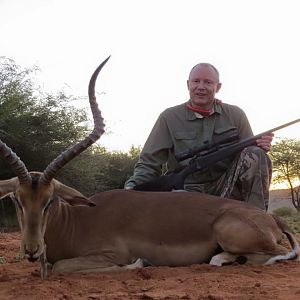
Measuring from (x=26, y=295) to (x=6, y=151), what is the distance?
1.26 metres

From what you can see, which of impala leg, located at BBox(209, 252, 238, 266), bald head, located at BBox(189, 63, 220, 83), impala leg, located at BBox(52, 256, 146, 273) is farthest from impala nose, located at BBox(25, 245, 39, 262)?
bald head, located at BBox(189, 63, 220, 83)

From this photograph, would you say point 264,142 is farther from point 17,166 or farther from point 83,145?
point 17,166

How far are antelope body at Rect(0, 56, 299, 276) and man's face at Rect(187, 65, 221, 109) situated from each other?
6.37 feet

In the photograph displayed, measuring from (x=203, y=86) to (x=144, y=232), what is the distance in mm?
2428

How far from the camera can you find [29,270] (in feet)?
16.7

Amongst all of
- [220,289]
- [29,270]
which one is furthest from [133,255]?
[220,289]

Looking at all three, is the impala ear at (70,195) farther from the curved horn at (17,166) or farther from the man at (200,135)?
the man at (200,135)

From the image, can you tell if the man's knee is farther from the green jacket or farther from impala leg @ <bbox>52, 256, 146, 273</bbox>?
impala leg @ <bbox>52, 256, 146, 273</bbox>

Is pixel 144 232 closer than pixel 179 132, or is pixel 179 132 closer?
pixel 144 232

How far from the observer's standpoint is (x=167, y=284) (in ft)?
12.7

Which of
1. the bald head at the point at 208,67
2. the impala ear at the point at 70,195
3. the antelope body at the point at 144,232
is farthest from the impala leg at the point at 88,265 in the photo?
the bald head at the point at 208,67

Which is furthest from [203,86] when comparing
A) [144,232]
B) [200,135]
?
[144,232]

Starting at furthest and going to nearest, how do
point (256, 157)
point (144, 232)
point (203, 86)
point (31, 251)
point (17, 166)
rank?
point (203, 86)
point (256, 157)
point (144, 232)
point (17, 166)
point (31, 251)

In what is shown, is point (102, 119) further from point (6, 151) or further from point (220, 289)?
point (220, 289)
